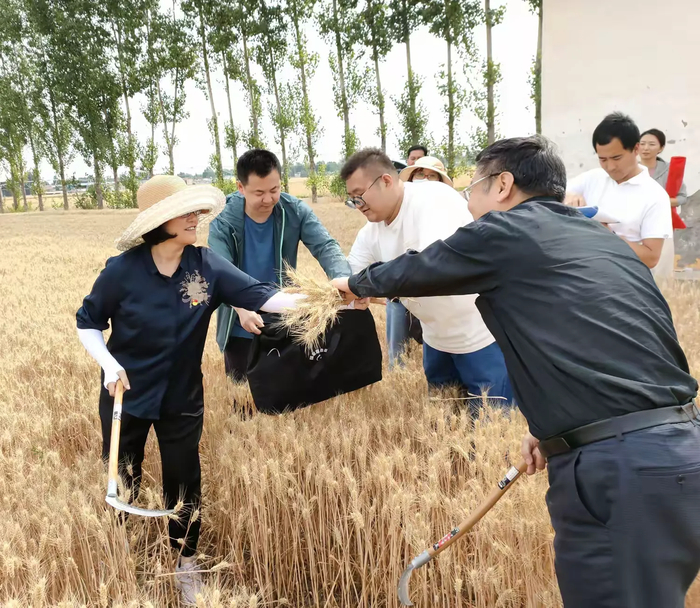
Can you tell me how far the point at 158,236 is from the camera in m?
2.21

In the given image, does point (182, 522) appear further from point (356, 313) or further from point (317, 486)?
point (356, 313)

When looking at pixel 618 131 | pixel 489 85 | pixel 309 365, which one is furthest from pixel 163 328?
pixel 489 85

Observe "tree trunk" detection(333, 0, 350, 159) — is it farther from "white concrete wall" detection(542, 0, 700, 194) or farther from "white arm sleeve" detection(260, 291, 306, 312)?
"white arm sleeve" detection(260, 291, 306, 312)

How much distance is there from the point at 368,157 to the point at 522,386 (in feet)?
6.24

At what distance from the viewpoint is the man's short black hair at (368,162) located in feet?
10.1

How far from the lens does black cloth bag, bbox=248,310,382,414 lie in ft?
10.0

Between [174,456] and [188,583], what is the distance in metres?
0.46

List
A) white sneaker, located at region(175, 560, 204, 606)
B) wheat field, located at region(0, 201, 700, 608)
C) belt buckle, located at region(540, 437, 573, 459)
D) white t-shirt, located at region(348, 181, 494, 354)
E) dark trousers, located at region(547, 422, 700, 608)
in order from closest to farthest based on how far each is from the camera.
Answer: dark trousers, located at region(547, 422, 700, 608)
belt buckle, located at region(540, 437, 573, 459)
wheat field, located at region(0, 201, 700, 608)
white sneaker, located at region(175, 560, 204, 606)
white t-shirt, located at region(348, 181, 494, 354)

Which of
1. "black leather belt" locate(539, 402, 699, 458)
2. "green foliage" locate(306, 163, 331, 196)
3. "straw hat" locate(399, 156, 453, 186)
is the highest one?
"green foliage" locate(306, 163, 331, 196)

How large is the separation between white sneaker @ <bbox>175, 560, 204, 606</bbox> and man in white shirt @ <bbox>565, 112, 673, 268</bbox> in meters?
2.84

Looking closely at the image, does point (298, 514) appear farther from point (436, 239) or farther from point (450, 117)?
point (450, 117)

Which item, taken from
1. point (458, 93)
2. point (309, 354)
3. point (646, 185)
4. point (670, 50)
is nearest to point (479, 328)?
point (309, 354)

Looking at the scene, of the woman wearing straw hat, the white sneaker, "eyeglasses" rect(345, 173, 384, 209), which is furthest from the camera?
"eyeglasses" rect(345, 173, 384, 209)

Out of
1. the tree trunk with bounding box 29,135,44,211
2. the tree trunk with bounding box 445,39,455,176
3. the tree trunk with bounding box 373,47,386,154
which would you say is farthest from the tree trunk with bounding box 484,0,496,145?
the tree trunk with bounding box 29,135,44,211
